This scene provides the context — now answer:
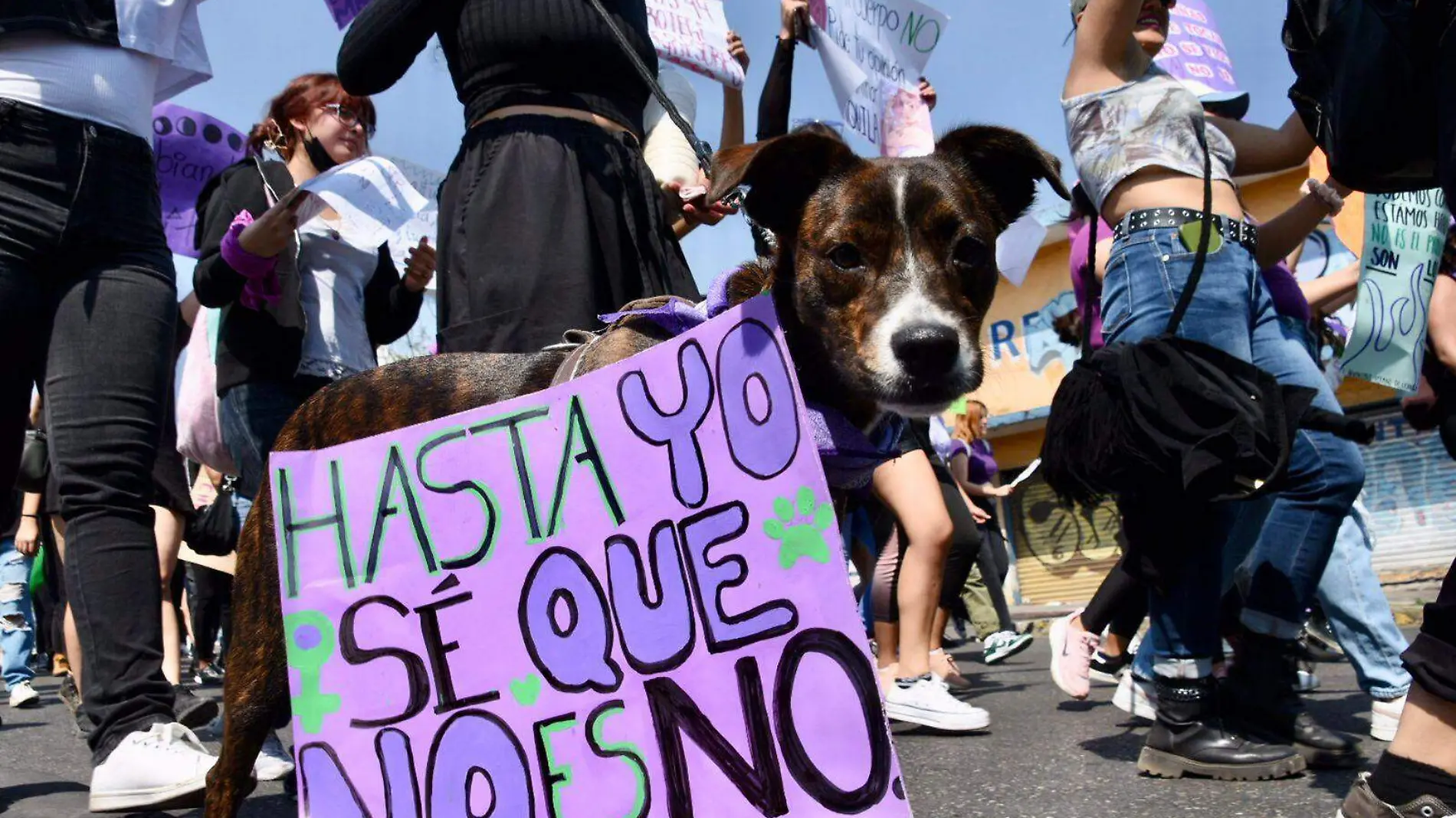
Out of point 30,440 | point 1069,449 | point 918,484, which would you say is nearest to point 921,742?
point 918,484

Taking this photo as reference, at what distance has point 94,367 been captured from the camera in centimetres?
325

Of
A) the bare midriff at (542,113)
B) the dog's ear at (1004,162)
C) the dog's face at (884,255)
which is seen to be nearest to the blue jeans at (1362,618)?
the dog's ear at (1004,162)

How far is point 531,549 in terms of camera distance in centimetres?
241

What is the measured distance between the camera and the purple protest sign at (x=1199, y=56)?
5395 mm

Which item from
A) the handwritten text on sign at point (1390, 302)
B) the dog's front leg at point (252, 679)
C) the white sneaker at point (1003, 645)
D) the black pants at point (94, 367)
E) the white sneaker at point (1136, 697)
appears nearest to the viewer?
the dog's front leg at point (252, 679)

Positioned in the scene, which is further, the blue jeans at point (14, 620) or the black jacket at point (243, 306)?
the blue jeans at point (14, 620)

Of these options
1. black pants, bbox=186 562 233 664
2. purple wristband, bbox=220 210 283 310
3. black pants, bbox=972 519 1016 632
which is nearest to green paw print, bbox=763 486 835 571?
purple wristband, bbox=220 210 283 310

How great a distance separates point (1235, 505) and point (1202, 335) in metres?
0.59

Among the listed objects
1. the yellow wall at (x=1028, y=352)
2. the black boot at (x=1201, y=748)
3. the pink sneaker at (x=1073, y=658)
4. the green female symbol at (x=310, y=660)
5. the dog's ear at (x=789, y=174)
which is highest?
the yellow wall at (x=1028, y=352)

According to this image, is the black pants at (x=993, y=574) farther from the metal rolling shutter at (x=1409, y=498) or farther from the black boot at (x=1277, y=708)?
the metal rolling shutter at (x=1409, y=498)

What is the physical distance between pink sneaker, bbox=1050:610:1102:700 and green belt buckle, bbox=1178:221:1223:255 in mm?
2219

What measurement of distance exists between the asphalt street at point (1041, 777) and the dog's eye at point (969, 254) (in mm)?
1516

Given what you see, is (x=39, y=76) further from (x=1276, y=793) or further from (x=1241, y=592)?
(x=1241, y=592)

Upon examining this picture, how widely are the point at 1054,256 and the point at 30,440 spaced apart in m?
19.5
